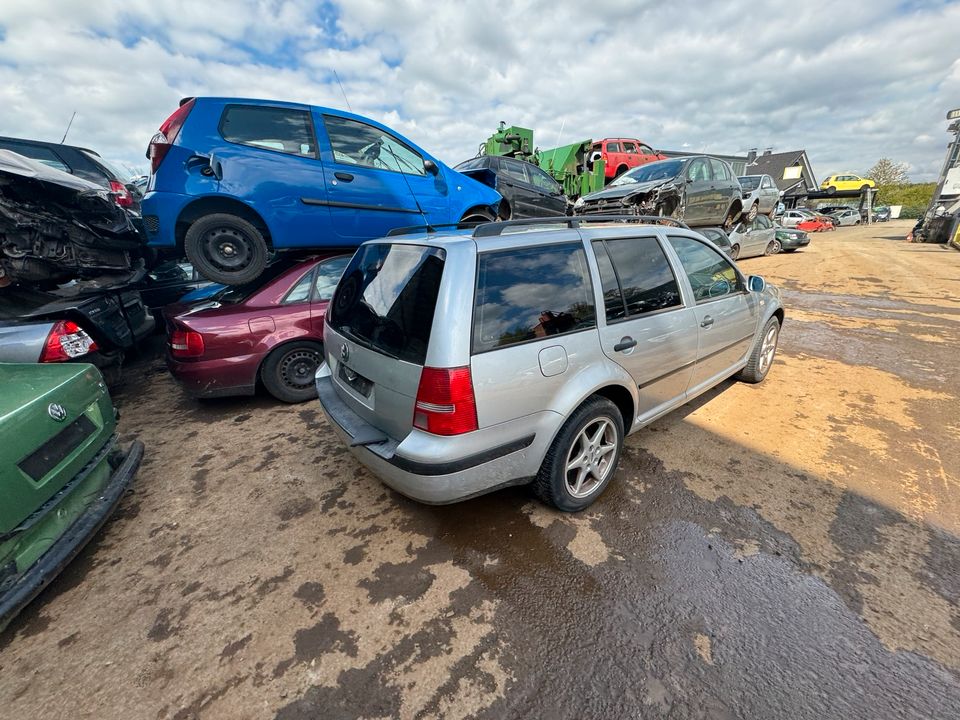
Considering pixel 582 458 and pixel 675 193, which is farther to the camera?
pixel 675 193

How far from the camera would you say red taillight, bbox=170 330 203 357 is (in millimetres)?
3367

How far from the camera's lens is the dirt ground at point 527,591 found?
152cm

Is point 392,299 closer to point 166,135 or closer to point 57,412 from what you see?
point 57,412

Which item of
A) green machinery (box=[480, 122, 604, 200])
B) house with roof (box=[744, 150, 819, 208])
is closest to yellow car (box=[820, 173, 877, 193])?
house with roof (box=[744, 150, 819, 208])

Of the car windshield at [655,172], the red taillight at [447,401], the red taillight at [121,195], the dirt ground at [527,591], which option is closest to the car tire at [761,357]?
the dirt ground at [527,591]

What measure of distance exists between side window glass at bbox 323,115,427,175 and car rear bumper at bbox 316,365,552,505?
3.15m

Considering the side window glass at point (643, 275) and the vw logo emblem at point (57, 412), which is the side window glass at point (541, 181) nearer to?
the side window glass at point (643, 275)

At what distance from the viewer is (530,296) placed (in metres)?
2.09

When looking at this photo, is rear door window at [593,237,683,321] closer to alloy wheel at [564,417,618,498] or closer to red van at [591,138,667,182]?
alloy wheel at [564,417,618,498]

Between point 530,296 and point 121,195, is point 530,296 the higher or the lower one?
the lower one

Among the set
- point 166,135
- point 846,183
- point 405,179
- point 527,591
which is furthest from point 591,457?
point 846,183

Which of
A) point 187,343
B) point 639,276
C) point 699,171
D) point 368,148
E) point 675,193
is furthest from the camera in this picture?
point 699,171

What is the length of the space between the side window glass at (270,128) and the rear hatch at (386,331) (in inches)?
80.4

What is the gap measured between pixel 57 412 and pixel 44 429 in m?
0.13
